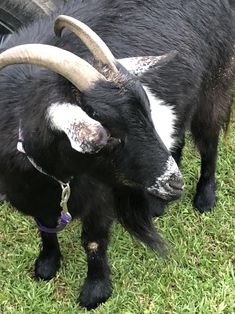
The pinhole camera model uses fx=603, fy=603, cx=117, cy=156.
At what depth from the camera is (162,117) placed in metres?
2.88

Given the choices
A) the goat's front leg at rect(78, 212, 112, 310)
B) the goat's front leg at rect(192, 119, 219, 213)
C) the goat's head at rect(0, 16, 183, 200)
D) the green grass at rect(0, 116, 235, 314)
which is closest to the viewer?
the goat's head at rect(0, 16, 183, 200)

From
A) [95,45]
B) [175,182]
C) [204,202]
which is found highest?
[95,45]

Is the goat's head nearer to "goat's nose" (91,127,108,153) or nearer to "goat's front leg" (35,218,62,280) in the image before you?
"goat's nose" (91,127,108,153)

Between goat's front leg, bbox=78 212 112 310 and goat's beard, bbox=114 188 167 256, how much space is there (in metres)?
0.13

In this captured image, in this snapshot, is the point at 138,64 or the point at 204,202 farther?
the point at 204,202

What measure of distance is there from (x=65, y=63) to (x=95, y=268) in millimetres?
1413

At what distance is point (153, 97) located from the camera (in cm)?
288

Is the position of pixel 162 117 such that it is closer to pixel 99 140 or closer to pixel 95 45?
pixel 95 45

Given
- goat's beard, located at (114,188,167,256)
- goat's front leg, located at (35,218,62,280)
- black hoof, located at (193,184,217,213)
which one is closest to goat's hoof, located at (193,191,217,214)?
black hoof, located at (193,184,217,213)

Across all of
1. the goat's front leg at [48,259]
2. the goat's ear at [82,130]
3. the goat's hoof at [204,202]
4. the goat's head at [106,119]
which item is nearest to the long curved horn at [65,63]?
the goat's head at [106,119]

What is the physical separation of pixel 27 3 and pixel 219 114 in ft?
4.35

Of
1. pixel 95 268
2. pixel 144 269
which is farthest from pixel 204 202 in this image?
pixel 95 268

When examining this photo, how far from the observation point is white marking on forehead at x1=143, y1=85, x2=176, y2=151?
2.84m

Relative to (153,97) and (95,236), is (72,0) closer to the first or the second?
(153,97)
